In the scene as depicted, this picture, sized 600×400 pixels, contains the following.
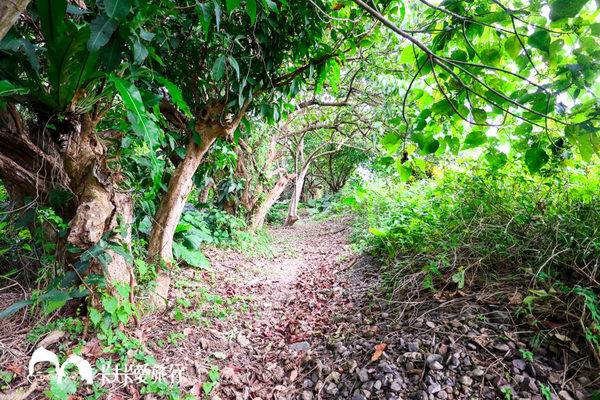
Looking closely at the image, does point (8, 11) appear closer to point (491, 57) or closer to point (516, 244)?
point (491, 57)

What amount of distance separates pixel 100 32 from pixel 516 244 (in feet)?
9.13

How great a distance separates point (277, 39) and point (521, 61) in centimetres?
197

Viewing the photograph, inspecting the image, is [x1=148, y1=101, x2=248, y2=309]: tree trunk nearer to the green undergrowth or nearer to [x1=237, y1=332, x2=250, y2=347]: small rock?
[x1=237, y1=332, x2=250, y2=347]: small rock

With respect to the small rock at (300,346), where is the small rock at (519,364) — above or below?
above

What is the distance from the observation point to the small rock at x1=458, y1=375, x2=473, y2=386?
1365mm

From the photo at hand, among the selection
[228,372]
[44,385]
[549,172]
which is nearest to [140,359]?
[44,385]

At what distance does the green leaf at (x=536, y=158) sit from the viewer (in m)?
1.04

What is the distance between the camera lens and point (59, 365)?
153 centimetres

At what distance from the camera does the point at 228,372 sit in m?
1.90

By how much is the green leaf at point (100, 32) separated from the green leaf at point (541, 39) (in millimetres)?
1707

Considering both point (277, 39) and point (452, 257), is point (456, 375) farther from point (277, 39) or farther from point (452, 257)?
point (277, 39)

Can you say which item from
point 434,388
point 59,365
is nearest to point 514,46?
point 434,388

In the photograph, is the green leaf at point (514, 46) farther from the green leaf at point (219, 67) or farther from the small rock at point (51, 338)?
the small rock at point (51, 338)

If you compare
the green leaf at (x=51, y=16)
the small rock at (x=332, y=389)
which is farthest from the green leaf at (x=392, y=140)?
the green leaf at (x=51, y=16)
